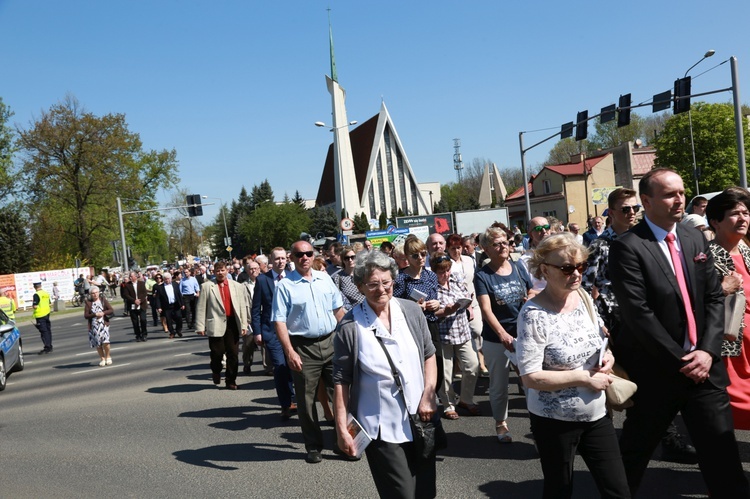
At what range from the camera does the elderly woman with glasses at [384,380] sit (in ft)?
12.2

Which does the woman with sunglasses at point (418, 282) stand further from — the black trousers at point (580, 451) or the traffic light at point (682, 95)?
the traffic light at point (682, 95)

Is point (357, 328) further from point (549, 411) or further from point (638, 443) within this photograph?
point (638, 443)

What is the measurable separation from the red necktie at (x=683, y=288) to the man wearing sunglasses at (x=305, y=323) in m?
3.65

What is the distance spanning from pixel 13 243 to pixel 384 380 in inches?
2272

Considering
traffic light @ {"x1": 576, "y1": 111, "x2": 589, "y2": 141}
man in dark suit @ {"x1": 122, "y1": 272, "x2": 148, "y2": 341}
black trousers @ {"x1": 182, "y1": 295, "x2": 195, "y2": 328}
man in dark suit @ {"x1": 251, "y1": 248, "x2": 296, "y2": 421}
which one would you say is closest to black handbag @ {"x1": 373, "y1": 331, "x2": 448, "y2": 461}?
man in dark suit @ {"x1": 251, "y1": 248, "x2": 296, "y2": 421}

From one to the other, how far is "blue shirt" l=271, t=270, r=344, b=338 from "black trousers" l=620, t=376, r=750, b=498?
3416 millimetres

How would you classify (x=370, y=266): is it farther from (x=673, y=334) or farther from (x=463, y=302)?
(x=463, y=302)

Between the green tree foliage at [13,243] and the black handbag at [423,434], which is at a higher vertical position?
the green tree foliage at [13,243]

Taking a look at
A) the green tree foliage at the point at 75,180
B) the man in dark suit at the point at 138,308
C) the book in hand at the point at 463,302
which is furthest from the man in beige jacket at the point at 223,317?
the green tree foliage at the point at 75,180

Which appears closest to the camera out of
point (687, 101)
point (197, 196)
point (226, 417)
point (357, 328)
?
point (357, 328)

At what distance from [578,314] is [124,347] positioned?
55.0ft

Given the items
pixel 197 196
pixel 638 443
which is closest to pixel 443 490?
pixel 638 443

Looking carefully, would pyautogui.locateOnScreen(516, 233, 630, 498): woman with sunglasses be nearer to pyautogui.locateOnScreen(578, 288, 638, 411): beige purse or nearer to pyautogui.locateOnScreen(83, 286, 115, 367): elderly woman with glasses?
pyautogui.locateOnScreen(578, 288, 638, 411): beige purse

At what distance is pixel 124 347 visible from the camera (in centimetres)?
1845
